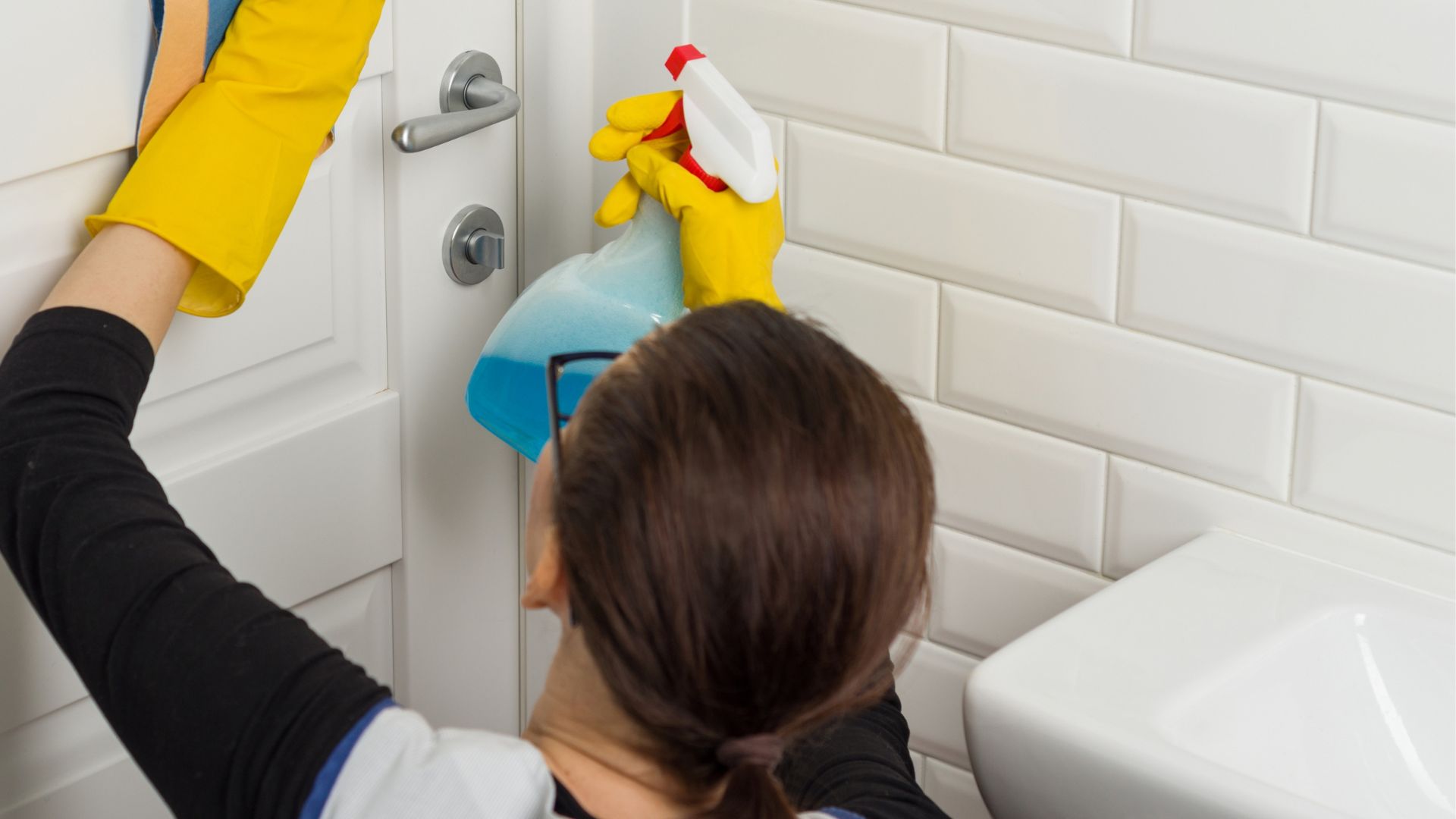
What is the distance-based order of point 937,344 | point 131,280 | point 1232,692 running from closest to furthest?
point 131,280
point 1232,692
point 937,344

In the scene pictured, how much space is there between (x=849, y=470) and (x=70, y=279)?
0.47m

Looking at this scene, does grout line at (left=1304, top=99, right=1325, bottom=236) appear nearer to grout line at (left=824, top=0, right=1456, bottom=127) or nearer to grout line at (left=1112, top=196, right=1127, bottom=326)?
grout line at (left=824, top=0, right=1456, bottom=127)

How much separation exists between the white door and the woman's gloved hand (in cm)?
19

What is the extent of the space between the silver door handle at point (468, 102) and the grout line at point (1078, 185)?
0.65ft

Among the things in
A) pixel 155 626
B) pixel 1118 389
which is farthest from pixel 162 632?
pixel 1118 389

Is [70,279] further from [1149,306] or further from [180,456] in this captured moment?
[1149,306]

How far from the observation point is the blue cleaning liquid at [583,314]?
95cm

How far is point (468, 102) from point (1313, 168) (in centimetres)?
60

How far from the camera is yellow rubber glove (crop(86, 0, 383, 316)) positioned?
81 centimetres

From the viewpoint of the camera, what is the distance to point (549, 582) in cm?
64

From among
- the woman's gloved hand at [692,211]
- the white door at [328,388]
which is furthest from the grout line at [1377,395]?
the white door at [328,388]

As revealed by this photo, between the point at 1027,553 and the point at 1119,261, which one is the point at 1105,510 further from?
the point at 1119,261

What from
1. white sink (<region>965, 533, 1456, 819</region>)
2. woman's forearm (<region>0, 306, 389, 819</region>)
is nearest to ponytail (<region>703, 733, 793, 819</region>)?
woman's forearm (<region>0, 306, 389, 819</region>)

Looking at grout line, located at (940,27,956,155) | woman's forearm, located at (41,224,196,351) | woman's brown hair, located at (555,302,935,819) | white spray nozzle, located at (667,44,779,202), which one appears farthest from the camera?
grout line, located at (940,27,956,155)
